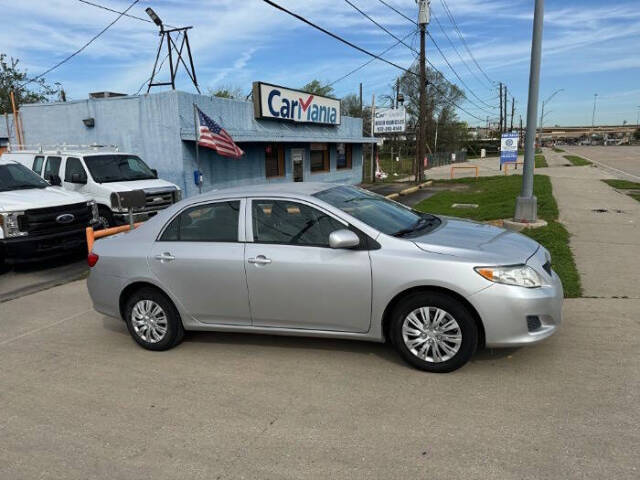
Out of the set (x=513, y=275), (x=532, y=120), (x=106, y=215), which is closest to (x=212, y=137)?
(x=106, y=215)

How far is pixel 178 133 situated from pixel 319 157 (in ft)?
33.6

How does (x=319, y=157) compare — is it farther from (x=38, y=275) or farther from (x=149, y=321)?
(x=149, y=321)

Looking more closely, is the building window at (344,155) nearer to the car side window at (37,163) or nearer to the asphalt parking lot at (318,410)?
the car side window at (37,163)

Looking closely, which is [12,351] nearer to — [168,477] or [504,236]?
[168,477]

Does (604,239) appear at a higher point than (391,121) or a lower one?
lower

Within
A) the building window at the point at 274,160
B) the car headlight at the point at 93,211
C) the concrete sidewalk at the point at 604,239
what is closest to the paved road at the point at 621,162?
the concrete sidewalk at the point at 604,239

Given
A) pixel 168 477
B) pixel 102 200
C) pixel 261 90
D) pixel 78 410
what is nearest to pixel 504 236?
pixel 168 477

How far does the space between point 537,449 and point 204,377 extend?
2.63m

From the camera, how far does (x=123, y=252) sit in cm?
498

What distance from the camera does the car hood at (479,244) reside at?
3.96 metres

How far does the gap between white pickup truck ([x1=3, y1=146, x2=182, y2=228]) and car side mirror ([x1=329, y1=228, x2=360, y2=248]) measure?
25.0 feet

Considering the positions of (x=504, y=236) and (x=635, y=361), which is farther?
(x=504, y=236)

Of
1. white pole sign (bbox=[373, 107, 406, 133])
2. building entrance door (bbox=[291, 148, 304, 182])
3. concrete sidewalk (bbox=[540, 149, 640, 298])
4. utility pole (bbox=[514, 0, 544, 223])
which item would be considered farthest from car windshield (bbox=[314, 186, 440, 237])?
white pole sign (bbox=[373, 107, 406, 133])

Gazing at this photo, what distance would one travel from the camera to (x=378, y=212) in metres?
4.79
